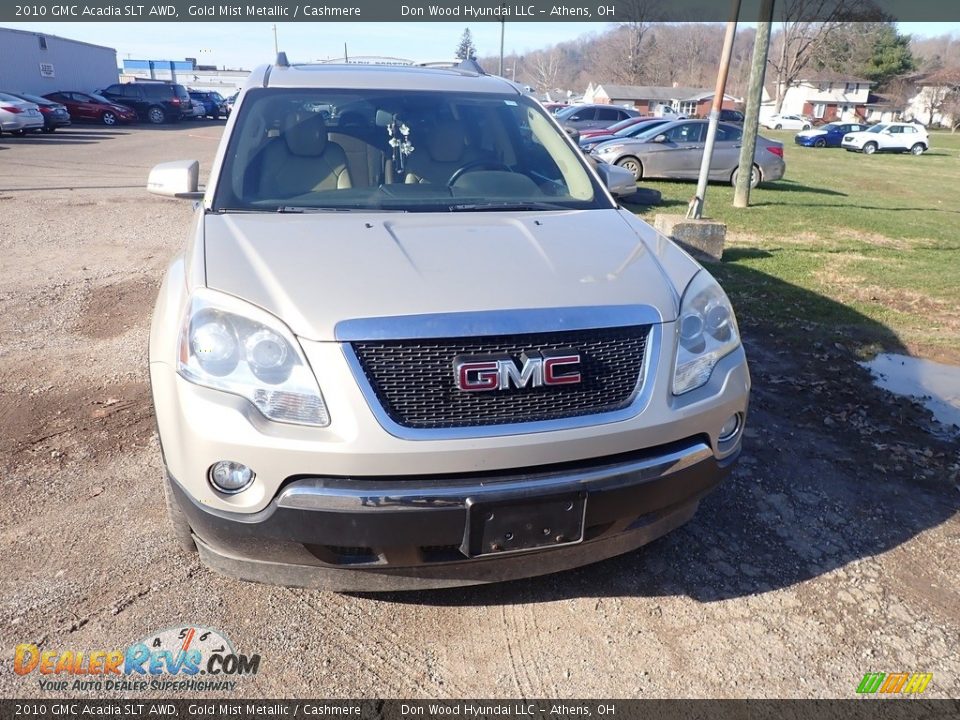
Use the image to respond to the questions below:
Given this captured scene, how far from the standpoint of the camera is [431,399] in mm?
2195

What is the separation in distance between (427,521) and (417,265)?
2.89ft

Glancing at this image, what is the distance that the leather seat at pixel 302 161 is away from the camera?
10.9 ft

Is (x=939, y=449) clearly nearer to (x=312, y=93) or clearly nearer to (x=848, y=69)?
(x=312, y=93)

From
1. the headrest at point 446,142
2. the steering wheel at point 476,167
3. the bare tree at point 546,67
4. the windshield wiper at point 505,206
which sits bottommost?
the windshield wiper at point 505,206

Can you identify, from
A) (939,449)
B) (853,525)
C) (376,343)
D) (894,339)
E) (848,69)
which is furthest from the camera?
(848,69)

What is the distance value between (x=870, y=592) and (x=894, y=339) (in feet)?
12.0

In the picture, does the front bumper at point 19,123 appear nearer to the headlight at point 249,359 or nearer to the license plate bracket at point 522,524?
the headlight at point 249,359

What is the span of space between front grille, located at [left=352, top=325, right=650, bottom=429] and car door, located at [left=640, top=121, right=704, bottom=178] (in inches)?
604

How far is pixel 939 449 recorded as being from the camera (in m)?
4.01

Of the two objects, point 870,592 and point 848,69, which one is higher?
point 848,69

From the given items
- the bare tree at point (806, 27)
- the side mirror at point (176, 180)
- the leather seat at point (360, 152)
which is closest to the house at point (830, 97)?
the bare tree at point (806, 27)

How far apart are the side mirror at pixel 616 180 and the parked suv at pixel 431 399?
3.70 feet

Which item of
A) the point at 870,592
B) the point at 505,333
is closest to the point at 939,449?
the point at 870,592

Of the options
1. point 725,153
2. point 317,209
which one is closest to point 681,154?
point 725,153
